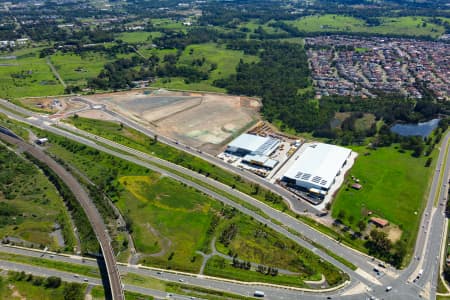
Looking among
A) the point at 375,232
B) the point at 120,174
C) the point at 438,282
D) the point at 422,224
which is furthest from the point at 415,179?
the point at 120,174

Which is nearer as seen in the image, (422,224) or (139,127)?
(422,224)

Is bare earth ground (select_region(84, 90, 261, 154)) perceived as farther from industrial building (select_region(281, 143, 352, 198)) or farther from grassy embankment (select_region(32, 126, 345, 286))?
industrial building (select_region(281, 143, 352, 198))

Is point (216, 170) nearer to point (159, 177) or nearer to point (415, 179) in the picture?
point (159, 177)

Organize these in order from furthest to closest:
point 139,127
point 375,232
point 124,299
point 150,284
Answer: point 139,127 < point 375,232 < point 150,284 < point 124,299

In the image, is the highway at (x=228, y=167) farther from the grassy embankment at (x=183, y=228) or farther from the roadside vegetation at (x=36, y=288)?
the roadside vegetation at (x=36, y=288)

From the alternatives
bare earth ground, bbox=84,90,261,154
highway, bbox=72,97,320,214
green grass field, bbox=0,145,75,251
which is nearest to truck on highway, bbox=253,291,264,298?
highway, bbox=72,97,320,214

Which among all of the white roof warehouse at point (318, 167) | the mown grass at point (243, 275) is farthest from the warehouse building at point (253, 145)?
the mown grass at point (243, 275)
